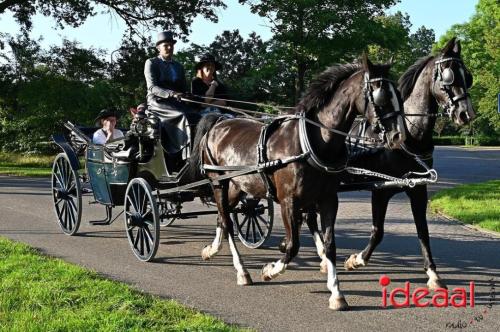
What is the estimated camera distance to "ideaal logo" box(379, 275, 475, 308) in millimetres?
5434

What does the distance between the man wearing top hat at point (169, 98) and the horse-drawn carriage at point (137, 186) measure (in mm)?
155

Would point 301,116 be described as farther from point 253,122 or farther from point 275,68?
point 275,68

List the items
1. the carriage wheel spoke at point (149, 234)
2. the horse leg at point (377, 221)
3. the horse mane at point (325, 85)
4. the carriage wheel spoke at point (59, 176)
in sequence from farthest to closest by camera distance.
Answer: the carriage wheel spoke at point (59, 176)
the carriage wheel spoke at point (149, 234)
the horse leg at point (377, 221)
the horse mane at point (325, 85)

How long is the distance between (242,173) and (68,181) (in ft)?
13.5

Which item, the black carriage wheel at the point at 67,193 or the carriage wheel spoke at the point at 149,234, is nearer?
the carriage wheel spoke at the point at 149,234

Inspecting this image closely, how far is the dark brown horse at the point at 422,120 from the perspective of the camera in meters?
5.94

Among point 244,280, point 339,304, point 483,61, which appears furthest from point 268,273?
point 483,61

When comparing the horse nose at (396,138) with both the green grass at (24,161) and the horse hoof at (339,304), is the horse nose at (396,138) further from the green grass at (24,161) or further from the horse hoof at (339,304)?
the green grass at (24,161)

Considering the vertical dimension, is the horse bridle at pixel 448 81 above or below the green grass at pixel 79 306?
above

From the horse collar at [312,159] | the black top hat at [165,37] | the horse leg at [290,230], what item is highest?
the black top hat at [165,37]

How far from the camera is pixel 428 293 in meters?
5.82

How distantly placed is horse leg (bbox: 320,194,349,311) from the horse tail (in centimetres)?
219

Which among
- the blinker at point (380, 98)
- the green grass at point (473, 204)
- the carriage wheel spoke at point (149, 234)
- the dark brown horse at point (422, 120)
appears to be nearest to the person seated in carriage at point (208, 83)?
the carriage wheel spoke at point (149, 234)

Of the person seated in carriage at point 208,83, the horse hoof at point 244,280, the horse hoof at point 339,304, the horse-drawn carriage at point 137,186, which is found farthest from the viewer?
the person seated in carriage at point 208,83
